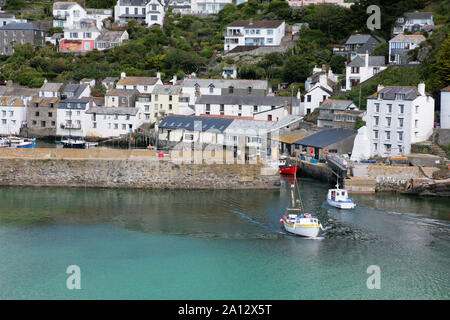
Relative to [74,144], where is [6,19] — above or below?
above

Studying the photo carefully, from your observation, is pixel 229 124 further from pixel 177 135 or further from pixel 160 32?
pixel 160 32

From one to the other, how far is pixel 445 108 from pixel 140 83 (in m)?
23.7

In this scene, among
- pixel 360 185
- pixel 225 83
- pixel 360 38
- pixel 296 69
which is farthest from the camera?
pixel 360 38

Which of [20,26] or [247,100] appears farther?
[20,26]

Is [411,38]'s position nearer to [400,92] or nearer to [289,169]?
[400,92]

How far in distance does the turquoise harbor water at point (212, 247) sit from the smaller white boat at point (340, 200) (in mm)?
394

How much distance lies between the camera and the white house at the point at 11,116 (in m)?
48.3

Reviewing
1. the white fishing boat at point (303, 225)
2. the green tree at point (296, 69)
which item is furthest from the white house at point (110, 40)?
the white fishing boat at point (303, 225)

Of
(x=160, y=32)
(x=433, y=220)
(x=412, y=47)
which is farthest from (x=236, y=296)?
(x=160, y=32)

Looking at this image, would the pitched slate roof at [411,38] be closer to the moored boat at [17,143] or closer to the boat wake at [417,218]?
the boat wake at [417,218]

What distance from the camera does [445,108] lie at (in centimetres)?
3497

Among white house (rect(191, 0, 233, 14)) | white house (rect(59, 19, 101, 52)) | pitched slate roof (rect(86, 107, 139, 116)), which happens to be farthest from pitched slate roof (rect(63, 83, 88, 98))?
white house (rect(191, 0, 233, 14))

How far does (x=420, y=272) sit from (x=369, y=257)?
1818 millimetres

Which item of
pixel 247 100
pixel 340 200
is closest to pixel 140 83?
pixel 247 100
